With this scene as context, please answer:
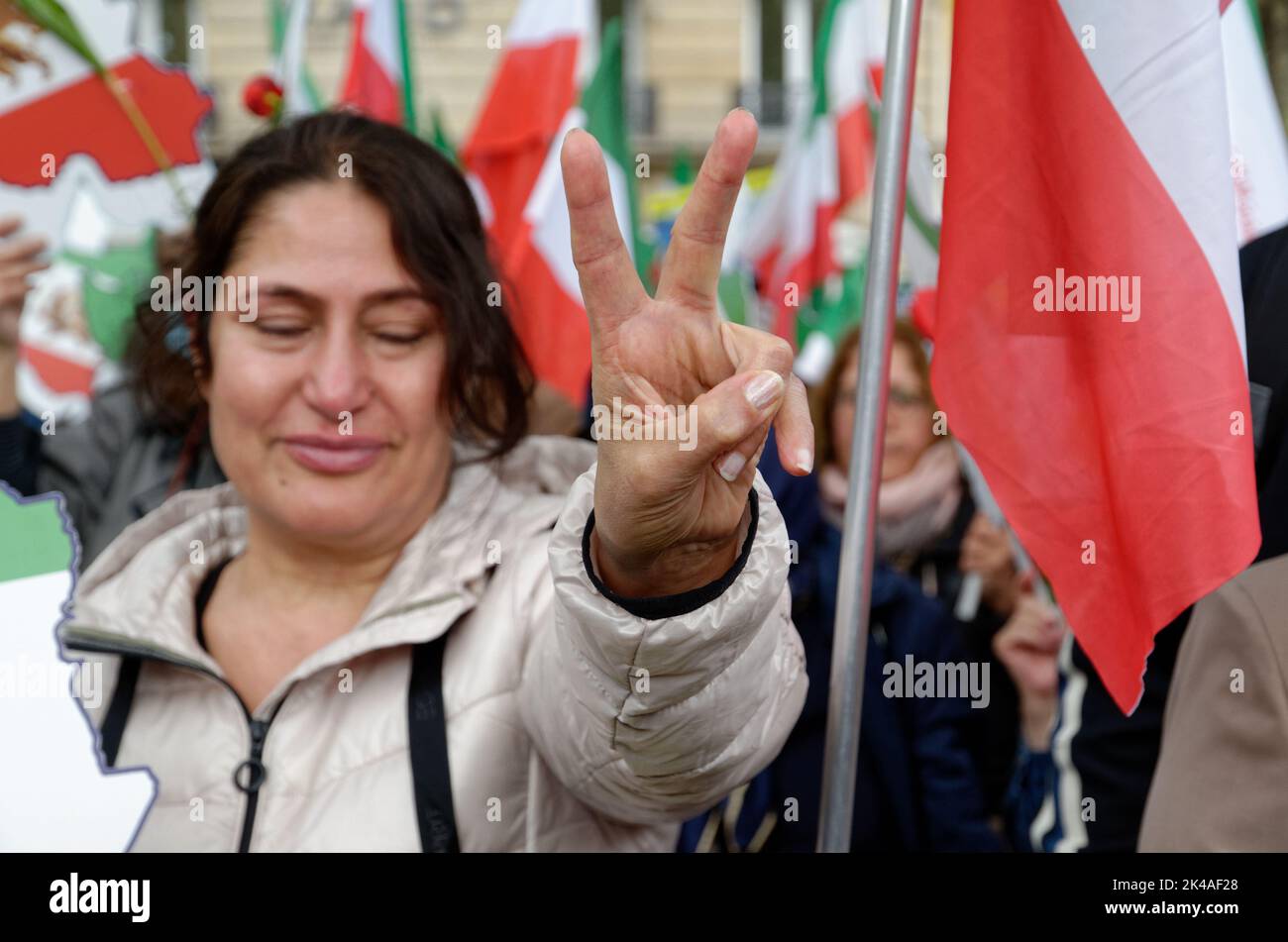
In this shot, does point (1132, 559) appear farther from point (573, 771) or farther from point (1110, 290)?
point (573, 771)

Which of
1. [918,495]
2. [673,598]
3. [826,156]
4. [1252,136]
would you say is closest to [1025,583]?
[918,495]

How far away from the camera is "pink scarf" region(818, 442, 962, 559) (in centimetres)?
328

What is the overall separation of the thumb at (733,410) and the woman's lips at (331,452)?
2.11 ft

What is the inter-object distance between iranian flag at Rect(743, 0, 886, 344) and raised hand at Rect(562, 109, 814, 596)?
337 centimetres

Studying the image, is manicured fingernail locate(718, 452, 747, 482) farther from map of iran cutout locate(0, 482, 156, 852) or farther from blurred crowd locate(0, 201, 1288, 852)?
map of iran cutout locate(0, 482, 156, 852)

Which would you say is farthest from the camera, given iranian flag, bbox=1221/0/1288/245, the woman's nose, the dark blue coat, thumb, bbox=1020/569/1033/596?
thumb, bbox=1020/569/1033/596

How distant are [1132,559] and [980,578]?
190 centimetres

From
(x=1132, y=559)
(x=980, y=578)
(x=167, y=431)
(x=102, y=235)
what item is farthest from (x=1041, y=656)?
(x=102, y=235)

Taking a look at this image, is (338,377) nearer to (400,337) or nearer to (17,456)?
(400,337)

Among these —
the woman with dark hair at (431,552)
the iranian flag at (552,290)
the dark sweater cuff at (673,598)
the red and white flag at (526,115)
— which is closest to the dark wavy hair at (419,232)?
the woman with dark hair at (431,552)

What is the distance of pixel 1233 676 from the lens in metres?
Answer: 1.33

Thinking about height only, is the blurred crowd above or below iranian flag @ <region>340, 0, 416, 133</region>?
below

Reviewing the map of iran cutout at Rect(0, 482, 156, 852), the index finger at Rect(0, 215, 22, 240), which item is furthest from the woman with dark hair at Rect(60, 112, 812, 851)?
the index finger at Rect(0, 215, 22, 240)

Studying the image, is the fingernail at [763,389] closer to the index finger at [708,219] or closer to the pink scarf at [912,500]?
the index finger at [708,219]
